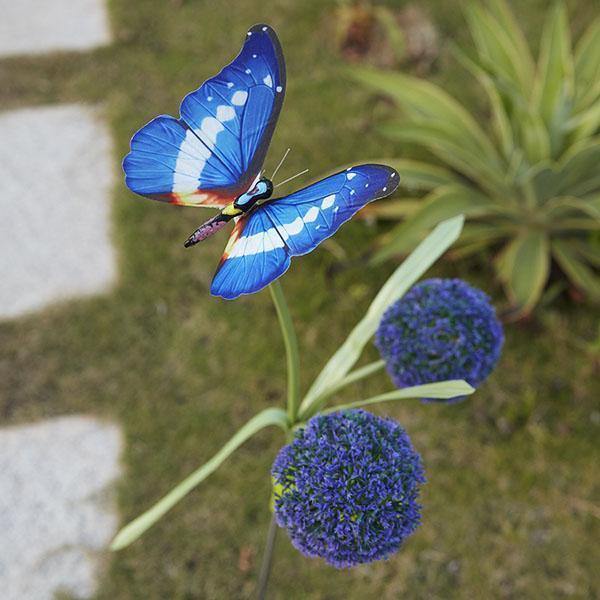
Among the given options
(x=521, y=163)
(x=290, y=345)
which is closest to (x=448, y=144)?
(x=521, y=163)

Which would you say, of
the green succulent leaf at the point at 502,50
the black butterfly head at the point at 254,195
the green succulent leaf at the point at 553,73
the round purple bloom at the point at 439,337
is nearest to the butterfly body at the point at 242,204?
the black butterfly head at the point at 254,195

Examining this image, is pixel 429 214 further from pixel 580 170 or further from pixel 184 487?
pixel 184 487

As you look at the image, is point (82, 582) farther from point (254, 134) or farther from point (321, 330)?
point (254, 134)

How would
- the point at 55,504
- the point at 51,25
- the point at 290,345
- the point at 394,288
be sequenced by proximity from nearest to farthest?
1. the point at 290,345
2. the point at 394,288
3. the point at 55,504
4. the point at 51,25

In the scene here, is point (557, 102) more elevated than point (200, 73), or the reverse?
point (200, 73)

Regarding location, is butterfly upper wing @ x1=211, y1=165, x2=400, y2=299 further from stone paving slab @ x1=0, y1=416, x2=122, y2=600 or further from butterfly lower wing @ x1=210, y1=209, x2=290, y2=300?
stone paving slab @ x1=0, y1=416, x2=122, y2=600

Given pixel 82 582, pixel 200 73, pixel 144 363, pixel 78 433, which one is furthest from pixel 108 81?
pixel 82 582
